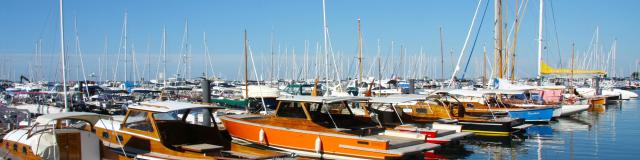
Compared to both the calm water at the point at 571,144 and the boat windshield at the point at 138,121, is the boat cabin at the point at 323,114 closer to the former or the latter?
the calm water at the point at 571,144

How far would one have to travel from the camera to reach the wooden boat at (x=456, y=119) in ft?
78.5

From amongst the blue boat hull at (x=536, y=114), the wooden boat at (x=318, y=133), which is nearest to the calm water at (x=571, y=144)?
the blue boat hull at (x=536, y=114)

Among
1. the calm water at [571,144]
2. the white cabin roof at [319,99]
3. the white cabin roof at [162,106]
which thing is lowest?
the calm water at [571,144]

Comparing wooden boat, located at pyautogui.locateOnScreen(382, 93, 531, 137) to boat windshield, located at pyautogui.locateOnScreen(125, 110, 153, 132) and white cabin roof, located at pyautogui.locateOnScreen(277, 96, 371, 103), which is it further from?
boat windshield, located at pyautogui.locateOnScreen(125, 110, 153, 132)

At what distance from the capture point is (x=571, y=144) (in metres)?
23.7

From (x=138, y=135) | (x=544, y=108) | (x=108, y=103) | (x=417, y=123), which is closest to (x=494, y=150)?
(x=417, y=123)

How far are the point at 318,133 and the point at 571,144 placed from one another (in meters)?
13.0

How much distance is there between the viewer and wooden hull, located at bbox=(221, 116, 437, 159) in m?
15.3

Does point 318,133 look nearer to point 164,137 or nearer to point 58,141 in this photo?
point 164,137

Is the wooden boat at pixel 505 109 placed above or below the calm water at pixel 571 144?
above

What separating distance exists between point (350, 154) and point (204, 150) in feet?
14.1

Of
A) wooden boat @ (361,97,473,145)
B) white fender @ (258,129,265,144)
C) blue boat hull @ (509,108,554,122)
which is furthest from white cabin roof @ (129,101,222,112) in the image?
blue boat hull @ (509,108,554,122)

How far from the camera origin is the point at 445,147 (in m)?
21.8

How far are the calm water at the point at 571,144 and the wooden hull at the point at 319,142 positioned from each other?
586cm
